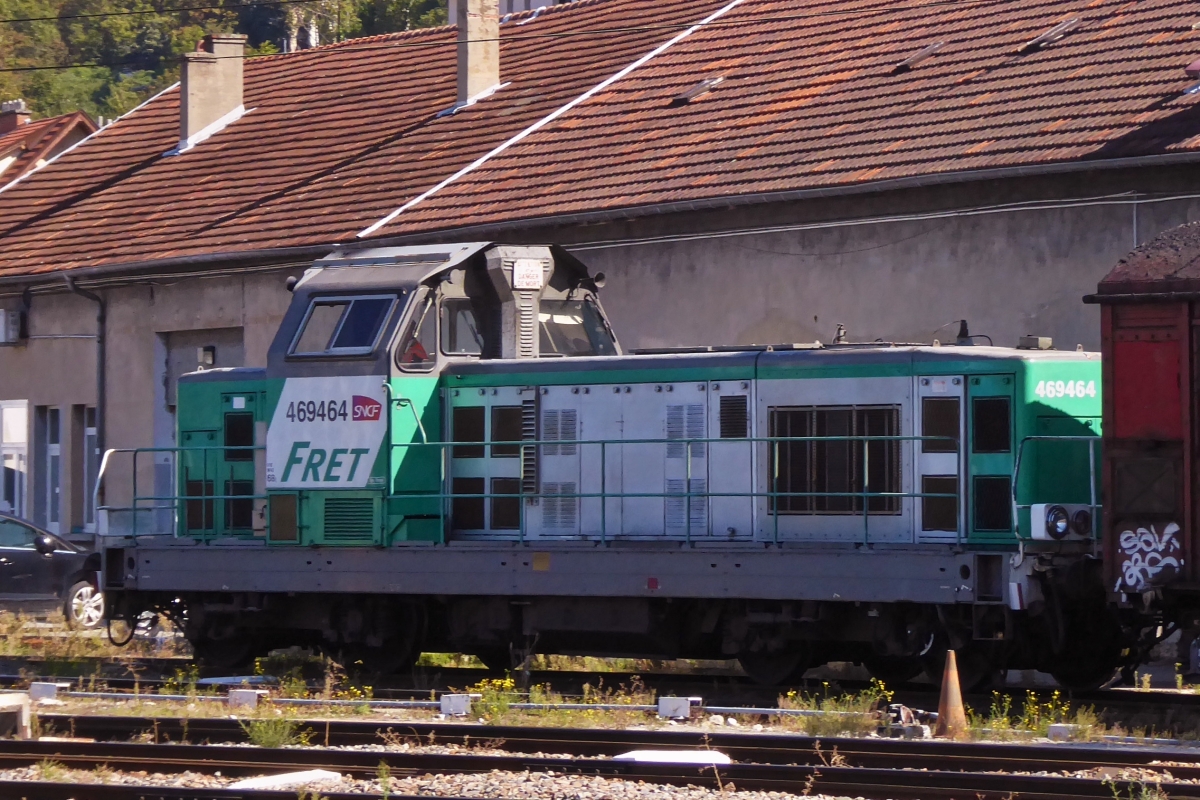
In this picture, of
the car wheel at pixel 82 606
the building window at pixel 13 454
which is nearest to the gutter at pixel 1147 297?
the car wheel at pixel 82 606

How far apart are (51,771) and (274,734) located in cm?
131

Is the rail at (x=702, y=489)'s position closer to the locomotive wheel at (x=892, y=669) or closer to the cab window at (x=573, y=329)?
the cab window at (x=573, y=329)

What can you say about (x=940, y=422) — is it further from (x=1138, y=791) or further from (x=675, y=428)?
(x=1138, y=791)

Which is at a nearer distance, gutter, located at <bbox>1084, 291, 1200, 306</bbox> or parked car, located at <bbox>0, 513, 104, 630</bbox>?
gutter, located at <bbox>1084, 291, 1200, 306</bbox>

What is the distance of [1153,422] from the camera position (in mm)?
10336

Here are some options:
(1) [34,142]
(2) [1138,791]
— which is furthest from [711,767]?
(1) [34,142]

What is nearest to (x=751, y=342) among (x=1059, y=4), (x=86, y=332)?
(x=1059, y=4)

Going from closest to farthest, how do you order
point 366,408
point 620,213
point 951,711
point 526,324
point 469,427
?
point 951,711 → point 366,408 → point 469,427 → point 526,324 → point 620,213

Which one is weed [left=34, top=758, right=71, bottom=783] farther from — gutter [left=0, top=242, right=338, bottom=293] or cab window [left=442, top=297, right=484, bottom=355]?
gutter [left=0, top=242, right=338, bottom=293]

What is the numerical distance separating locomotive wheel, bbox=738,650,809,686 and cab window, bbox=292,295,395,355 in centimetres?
354

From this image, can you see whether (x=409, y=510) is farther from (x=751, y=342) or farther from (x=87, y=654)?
(x=751, y=342)

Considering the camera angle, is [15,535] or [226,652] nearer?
[226,652]

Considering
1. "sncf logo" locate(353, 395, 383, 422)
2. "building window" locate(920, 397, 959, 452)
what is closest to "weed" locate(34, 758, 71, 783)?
"sncf logo" locate(353, 395, 383, 422)

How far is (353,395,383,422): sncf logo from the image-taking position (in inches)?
502
